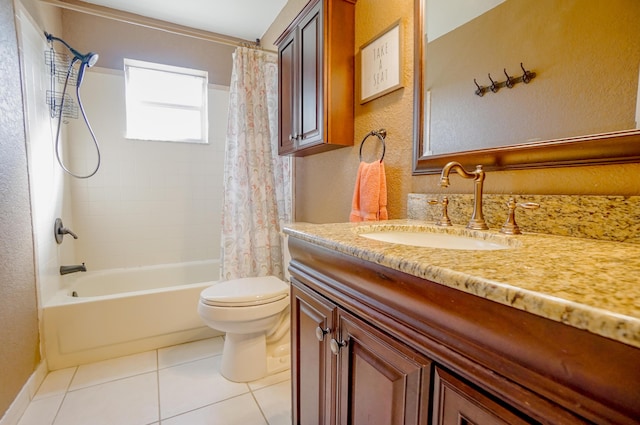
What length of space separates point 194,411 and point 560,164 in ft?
5.67

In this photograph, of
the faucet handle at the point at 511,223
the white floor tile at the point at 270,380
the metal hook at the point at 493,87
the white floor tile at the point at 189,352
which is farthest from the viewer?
the white floor tile at the point at 189,352

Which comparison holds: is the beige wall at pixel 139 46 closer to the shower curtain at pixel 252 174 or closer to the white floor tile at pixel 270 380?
the shower curtain at pixel 252 174

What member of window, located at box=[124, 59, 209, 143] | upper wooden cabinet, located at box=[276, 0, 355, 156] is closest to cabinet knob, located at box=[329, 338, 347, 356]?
upper wooden cabinet, located at box=[276, 0, 355, 156]

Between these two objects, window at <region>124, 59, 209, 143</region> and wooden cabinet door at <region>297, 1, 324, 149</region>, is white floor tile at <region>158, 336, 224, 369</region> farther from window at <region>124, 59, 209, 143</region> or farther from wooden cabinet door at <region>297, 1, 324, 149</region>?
window at <region>124, 59, 209, 143</region>

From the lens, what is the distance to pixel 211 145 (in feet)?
9.27

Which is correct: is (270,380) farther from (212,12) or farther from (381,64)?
(212,12)

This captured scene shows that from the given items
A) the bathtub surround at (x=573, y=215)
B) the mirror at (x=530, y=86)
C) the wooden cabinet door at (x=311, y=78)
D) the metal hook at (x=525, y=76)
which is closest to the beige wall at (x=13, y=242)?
the wooden cabinet door at (x=311, y=78)

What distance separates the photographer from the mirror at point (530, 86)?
0.69 meters

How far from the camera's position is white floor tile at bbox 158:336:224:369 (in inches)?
71.6

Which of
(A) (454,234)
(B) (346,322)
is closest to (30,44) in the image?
(B) (346,322)

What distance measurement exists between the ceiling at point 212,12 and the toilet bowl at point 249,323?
2052 mm

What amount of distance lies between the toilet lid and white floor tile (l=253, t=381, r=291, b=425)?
1.49ft

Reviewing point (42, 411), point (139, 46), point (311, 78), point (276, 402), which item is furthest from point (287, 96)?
point (42, 411)

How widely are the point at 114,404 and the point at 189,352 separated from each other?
19.6 inches
